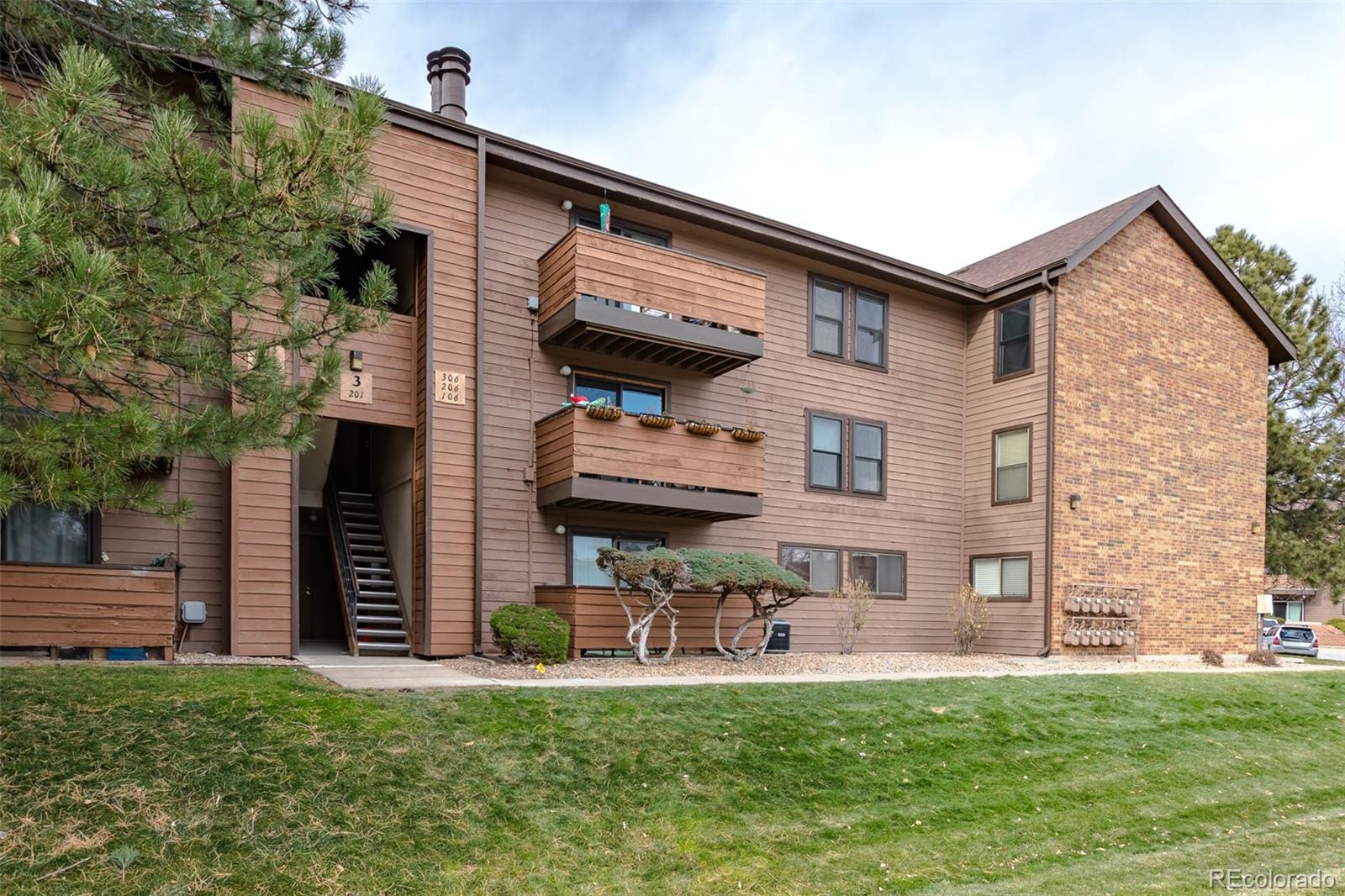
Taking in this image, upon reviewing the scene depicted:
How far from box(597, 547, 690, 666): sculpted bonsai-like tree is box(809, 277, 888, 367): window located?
6.08 m

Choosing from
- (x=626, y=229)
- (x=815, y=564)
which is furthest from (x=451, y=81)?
(x=815, y=564)

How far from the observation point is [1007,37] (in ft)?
59.8

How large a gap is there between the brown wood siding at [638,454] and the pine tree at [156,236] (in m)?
5.71

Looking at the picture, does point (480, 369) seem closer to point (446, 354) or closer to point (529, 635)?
point (446, 354)

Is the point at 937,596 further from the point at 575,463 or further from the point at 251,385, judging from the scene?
the point at 251,385

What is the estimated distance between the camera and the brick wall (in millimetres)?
17516

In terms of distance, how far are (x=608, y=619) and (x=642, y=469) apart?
2.11 metres

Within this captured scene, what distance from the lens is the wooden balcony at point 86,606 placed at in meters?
9.59

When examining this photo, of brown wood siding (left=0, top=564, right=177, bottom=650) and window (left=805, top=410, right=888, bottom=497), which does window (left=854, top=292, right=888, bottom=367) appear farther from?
brown wood siding (left=0, top=564, right=177, bottom=650)

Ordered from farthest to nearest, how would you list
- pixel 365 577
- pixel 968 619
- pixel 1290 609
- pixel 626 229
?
pixel 1290 609
pixel 968 619
pixel 626 229
pixel 365 577

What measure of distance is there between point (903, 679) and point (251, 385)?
27.7 feet

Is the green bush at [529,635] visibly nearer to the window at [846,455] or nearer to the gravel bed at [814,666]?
the gravel bed at [814,666]

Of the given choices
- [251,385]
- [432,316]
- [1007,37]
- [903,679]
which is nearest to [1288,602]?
[1007,37]

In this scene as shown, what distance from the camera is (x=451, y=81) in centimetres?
1469
